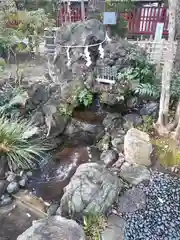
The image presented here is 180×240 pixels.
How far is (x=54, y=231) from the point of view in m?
2.97

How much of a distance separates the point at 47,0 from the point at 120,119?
737cm

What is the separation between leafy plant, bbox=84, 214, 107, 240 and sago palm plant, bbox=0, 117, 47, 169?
197cm

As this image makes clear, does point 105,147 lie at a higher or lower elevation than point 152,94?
lower

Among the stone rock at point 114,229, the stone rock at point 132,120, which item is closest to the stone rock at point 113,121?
the stone rock at point 132,120

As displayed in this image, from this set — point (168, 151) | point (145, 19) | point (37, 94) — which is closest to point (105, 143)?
point (168, 151)

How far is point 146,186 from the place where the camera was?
154 inches

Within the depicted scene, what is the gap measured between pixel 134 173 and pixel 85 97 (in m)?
2.53

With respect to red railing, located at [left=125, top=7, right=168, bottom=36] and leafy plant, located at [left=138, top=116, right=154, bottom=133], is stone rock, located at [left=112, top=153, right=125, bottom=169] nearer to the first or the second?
leafy plant, located at [left=138, top=116, right=154, bottom=133]

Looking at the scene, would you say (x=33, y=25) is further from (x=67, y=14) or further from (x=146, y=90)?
(x=146, y=90)

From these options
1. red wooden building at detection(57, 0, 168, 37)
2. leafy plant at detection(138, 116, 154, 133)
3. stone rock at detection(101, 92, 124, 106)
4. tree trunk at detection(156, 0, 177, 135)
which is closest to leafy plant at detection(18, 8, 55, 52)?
red wooden building at detection(57, 0, 168, 37)

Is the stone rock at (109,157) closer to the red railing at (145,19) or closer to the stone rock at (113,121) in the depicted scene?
the stone rock at (113,121)

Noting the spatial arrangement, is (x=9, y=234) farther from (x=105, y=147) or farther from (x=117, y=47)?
(x=117, y=47)

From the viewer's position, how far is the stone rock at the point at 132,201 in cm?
361

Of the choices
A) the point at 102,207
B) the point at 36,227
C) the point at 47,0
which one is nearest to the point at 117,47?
the point at 102,207
